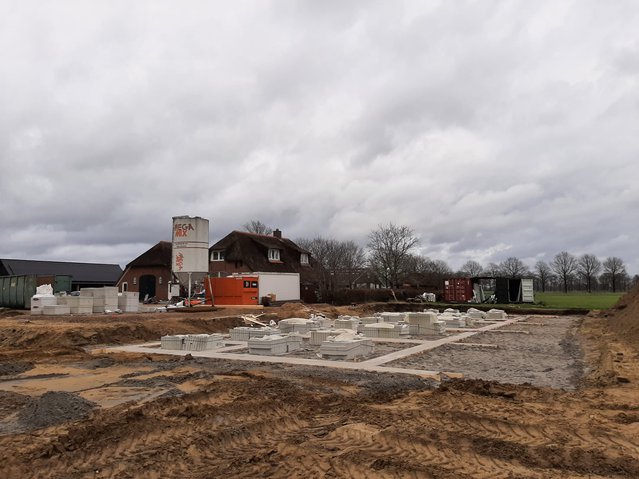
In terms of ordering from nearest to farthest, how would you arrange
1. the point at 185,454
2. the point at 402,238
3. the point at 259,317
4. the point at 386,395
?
the point at 185,454 → the point at 386,395 → the point at 259,317 → the point at 402,238

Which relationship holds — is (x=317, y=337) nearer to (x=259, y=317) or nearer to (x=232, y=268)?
(x=259, y=317)

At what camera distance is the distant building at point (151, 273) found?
4719 cm

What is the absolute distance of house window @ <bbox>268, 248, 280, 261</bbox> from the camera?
48.8 metres

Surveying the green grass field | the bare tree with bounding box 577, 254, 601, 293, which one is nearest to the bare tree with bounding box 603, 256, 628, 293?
the bare tree with bounding box 577, 254, 601, 293

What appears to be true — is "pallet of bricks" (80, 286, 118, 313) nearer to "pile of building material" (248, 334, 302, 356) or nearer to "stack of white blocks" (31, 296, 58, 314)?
"stack of white blocks" (31, 296, 58, 314)

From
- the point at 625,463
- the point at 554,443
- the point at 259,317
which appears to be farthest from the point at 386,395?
the point at 259,317

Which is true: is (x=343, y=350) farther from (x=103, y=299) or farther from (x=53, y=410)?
(x=103, y=299)

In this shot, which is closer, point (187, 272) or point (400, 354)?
point (400, 354)

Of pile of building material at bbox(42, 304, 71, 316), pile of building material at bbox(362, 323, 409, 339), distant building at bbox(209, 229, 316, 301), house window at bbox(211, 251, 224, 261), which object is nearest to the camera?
pile of building material at bbox(362, 323, 409, 339)

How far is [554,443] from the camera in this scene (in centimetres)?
604

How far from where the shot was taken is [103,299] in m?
29.6

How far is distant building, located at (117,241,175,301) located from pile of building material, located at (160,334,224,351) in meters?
30.6

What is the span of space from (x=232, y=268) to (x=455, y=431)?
134 ft

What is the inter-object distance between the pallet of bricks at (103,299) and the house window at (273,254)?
66.3ft
